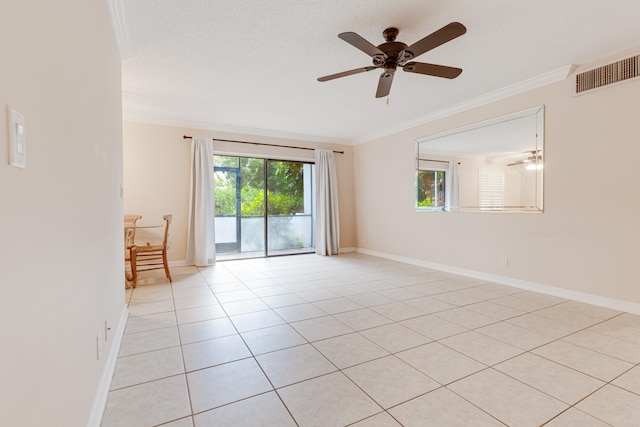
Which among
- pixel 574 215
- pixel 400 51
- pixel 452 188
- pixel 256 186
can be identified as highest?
pixel 400 51

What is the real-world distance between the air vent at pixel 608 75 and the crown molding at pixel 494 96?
0.18 metres

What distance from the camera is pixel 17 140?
0.72 meters

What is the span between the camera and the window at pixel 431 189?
472 centimetres

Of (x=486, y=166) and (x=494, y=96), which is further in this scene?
(x=486, y=166)

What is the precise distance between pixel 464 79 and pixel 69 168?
3.82m

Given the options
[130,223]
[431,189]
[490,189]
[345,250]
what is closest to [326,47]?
[490,189]

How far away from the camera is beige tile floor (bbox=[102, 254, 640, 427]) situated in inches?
60.8

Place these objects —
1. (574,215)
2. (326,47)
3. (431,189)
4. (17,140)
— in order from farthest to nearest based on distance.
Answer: (431,189) → (574,215) → (326,47) → (17,140)

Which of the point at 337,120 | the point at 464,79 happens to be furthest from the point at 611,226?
the point at 337,120

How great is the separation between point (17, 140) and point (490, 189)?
448 centimetres

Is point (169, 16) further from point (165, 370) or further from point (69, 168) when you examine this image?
point (165, 370)

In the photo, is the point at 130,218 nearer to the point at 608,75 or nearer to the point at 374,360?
the point at 374,360

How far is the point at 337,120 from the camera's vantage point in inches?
204

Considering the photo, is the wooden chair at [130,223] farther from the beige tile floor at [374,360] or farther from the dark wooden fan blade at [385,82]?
the dark wooden fan blade at [385,82]
